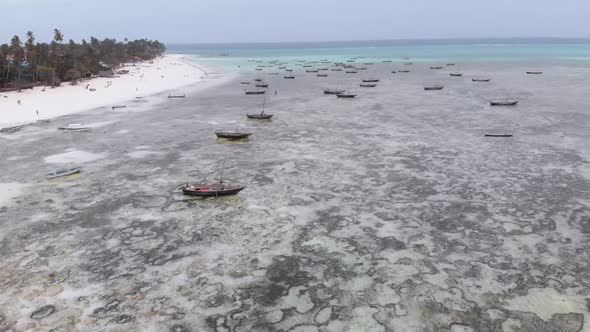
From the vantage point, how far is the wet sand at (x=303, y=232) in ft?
46.6

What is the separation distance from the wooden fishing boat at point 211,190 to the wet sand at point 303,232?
0.43m

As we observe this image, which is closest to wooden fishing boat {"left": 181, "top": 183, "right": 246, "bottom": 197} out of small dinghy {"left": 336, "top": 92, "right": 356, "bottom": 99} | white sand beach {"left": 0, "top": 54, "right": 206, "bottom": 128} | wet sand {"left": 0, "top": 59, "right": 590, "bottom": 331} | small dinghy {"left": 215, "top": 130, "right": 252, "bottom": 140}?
wet sand {"left": 0, "top": 59, "right": 590, "bottom": 331}

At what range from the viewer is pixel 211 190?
23531 mm

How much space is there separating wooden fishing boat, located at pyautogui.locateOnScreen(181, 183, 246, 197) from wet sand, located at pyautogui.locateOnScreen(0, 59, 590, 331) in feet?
1.41

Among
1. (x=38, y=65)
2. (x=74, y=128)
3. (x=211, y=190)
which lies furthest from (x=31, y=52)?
(x=211, y=190)

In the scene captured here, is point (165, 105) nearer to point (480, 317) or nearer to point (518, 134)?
point (518, 134)

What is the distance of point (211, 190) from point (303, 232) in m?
6.46

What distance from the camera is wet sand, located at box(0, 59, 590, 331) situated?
46.6 feet

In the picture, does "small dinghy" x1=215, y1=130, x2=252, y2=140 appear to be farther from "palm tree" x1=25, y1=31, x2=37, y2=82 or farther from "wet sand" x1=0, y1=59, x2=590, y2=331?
"palm tree" x1=25, y1=31, x2=37, y2=82

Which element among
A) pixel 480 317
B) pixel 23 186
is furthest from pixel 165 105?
pixel 480 317

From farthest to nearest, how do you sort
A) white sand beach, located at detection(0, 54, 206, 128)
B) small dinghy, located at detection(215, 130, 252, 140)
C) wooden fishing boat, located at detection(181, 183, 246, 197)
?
1. white sand beach, located at detection(0, 54, 206, 128)
2. small dinghy, located at detection(215, 130, 252, 140)
3. wooden fishing boat, located at detection(181, 183, 246, 197)

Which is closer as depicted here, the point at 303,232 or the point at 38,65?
the point at 303,232

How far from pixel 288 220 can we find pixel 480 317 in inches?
394

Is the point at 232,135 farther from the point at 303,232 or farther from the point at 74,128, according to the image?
the point at 303,232
